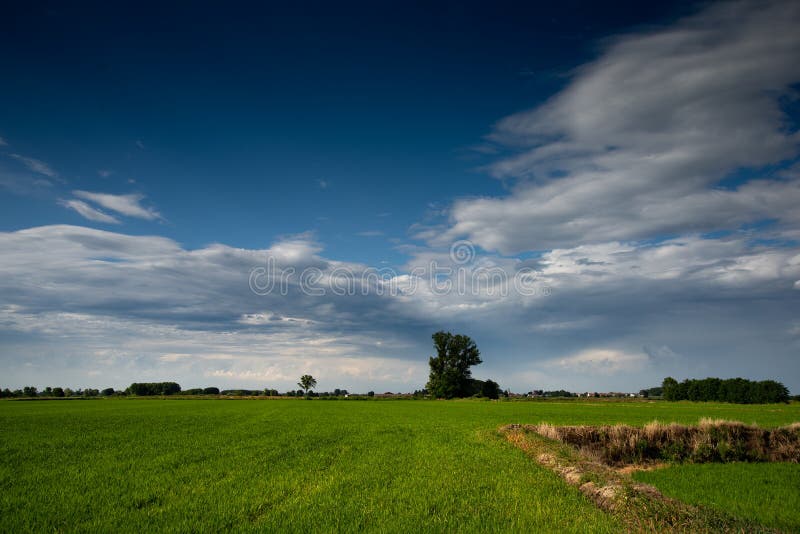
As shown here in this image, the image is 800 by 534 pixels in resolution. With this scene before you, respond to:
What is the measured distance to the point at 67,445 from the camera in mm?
22047

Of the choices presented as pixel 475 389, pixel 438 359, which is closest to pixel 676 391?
pixel 475 389

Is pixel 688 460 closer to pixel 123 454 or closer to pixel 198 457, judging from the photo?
pixel 198 457

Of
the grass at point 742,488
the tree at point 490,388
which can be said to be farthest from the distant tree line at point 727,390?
the grass at point 742,488

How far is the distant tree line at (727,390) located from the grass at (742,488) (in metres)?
114

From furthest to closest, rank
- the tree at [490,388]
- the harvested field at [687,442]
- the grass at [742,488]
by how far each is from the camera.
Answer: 1. the tree at [490,388]
2. the harvested field at [687,442]
3. the grass at [742,488]

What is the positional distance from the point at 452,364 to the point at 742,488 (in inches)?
4078

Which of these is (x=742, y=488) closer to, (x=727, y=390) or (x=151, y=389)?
(x=727, y=390)

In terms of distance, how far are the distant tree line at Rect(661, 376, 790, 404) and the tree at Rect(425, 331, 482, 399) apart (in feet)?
223

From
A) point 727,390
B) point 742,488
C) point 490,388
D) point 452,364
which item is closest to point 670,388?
point 727,390

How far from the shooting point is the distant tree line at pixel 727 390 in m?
109

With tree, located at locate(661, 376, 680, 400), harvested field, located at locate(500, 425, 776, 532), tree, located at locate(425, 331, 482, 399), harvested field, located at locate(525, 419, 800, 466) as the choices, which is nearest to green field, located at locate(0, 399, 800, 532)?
harvested field, located at locate(500, 425, 776, 532)

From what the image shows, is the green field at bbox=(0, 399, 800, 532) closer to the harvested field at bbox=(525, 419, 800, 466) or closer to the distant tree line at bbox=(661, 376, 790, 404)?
the harvested field at bbox=(525, 419, 800, 466)

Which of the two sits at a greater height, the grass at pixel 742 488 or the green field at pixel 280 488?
the green field at pixel 280 488

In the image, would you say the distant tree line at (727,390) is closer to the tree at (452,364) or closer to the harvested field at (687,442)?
the tree at (452,364)
